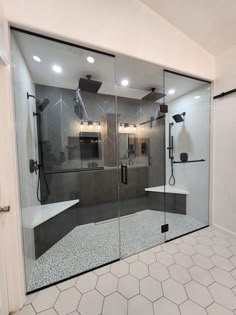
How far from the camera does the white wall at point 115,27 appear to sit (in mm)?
1415

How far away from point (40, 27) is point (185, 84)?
2.34 meters

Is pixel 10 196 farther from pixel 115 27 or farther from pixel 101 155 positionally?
pixel 101 155

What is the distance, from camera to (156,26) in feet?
6.52

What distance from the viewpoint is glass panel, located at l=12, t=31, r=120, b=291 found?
1.79 meters

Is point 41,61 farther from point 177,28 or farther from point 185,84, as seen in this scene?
point 185,84

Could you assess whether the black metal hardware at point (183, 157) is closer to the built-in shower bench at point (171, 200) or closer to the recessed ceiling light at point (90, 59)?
the built-in shower bench at point (171, 200)

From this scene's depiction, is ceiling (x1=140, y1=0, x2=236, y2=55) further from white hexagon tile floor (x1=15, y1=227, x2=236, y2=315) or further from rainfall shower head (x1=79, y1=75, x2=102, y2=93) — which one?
white hexagon tile floor (x1=15, y1=227, x2=236, y2=315)

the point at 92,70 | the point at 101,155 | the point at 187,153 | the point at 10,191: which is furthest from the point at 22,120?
the point at 187,153

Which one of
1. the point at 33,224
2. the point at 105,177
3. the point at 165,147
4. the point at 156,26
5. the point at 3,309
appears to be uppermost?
the point at 156,26

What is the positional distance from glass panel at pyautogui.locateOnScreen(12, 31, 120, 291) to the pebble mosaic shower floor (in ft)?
0.04

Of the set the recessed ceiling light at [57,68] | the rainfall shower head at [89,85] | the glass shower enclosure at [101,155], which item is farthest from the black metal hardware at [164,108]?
the recessed ceiling light at [57,68]

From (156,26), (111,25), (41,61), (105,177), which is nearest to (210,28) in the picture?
(156,26)

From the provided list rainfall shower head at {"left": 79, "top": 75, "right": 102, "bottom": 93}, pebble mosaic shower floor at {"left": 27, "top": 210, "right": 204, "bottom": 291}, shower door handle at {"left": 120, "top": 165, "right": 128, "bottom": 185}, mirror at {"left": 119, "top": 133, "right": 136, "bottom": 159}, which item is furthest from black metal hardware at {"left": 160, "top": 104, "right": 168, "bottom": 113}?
pebble mosaic shower floor at {"left": 27, "top": 210, "right": 204, "bottom": 291}

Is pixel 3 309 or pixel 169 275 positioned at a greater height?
pixel 3 309
